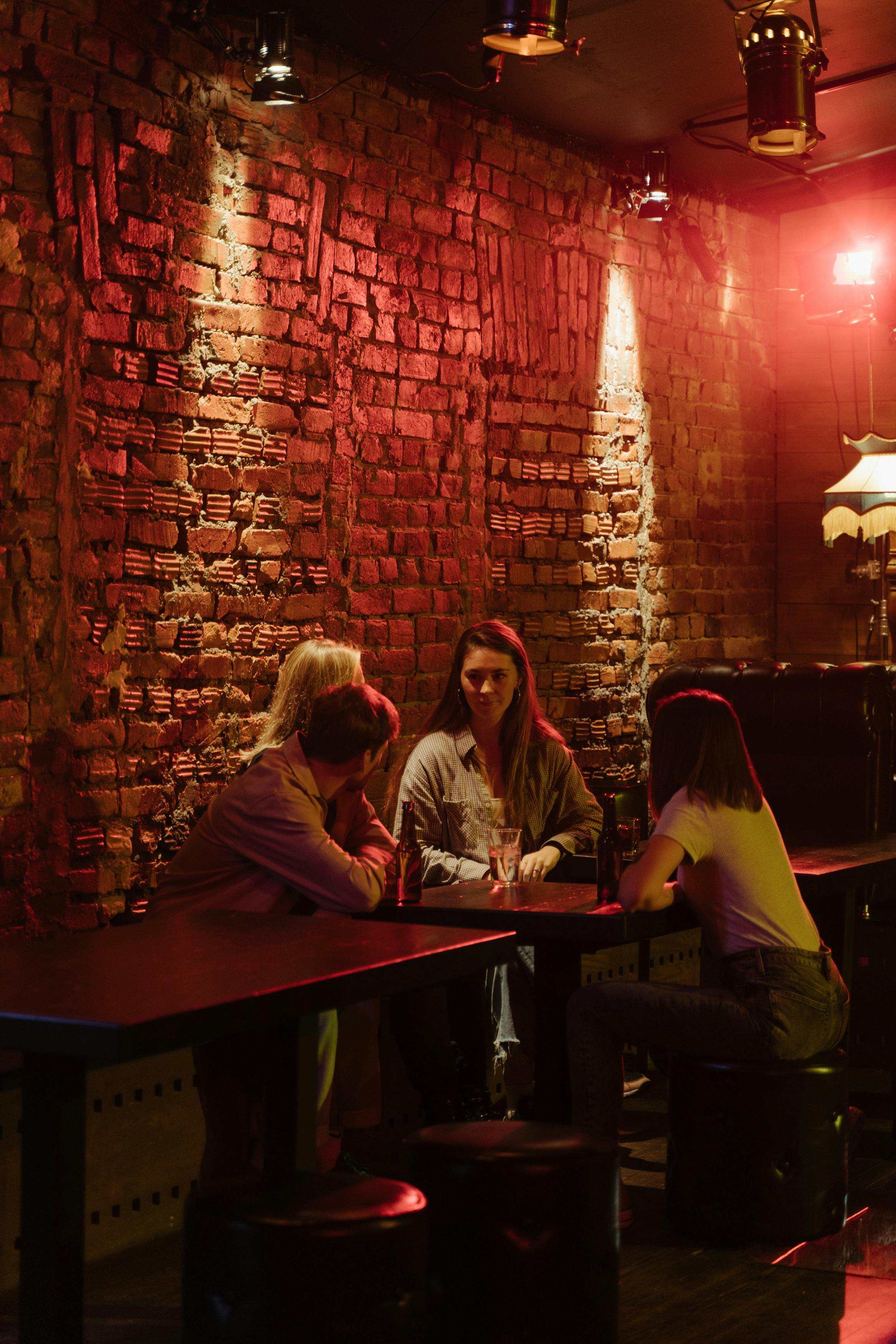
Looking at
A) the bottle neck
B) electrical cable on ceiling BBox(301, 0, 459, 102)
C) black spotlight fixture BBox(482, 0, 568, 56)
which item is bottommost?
the bottle neck

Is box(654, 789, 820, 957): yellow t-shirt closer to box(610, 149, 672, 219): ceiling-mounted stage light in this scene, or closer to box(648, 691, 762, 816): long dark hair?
box(648, 691, 762, 816): long dark hair

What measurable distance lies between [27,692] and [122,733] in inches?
12.4

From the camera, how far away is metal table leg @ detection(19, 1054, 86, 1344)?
201cm

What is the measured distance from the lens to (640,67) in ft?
16.0

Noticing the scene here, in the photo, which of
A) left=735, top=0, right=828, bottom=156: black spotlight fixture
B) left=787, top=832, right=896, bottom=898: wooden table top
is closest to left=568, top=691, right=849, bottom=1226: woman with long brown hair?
left=787, top=832, right=896, bottom=898: wooden table top

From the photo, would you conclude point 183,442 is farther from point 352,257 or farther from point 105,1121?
point 105,1121

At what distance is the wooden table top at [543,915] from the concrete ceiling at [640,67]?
96.9 inches

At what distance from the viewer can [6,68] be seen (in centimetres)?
354

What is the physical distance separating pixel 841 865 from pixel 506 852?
866mm

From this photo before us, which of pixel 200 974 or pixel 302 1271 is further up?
pixel 200 974

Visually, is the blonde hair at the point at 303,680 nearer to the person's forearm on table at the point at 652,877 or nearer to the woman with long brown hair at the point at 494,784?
the woman with long brown hair at the point at 494,784

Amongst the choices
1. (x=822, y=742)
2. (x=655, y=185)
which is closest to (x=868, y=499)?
(x=655, y=185)

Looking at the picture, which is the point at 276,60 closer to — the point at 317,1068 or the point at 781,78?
the point at 781,78

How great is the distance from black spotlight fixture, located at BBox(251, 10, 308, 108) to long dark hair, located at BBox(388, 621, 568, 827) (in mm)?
1507
